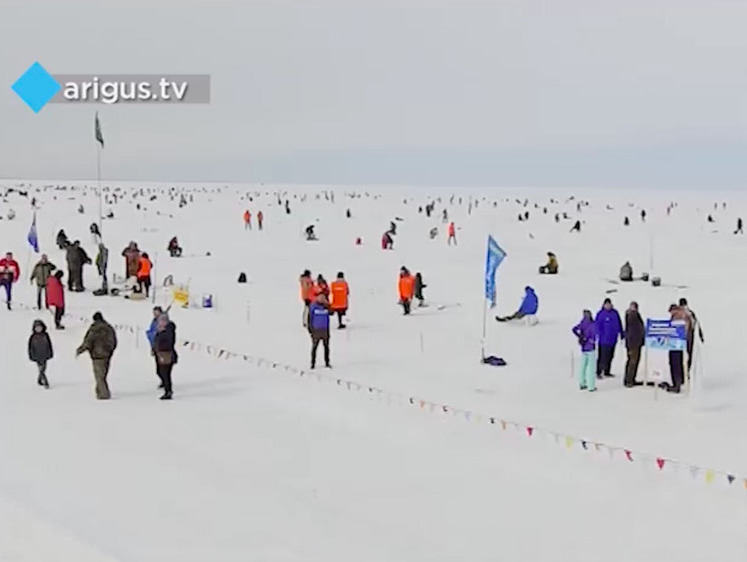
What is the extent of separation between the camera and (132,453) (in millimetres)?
10227

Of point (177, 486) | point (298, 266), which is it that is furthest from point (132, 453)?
point (298, 266)

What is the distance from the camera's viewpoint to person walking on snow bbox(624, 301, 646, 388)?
13914mm

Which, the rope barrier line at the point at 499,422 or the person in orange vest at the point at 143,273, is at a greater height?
the person in orange vest at the point at 143,273

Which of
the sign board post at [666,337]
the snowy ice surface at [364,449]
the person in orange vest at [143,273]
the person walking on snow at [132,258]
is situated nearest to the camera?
the snowy ice surface at [364,449]

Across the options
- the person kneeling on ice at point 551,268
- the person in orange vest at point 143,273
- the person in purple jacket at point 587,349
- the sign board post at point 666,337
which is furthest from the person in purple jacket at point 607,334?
the person kneeling on ice at point 551,268

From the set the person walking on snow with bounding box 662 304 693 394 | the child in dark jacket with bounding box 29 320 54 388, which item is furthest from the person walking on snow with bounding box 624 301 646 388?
the child in dark jacket with bounding box 29 320 54 388

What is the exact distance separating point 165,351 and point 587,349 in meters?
5.92

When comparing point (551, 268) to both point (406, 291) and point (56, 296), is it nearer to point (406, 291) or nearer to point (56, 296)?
point (406, 291)

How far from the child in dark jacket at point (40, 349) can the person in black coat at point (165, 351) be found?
1694 millimetres

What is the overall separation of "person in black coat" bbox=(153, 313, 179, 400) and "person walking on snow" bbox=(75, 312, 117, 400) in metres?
0.61

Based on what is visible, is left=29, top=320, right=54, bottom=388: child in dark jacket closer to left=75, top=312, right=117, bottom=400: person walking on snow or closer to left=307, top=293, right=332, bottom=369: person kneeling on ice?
left=75, top=312, right=117, bottom=400: person walking on snow

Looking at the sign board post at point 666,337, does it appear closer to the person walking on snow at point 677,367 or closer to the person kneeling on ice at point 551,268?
the person walking on snow at point 677,367

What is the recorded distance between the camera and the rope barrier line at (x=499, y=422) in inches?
390

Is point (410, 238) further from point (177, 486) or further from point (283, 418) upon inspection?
point (177, 486)
